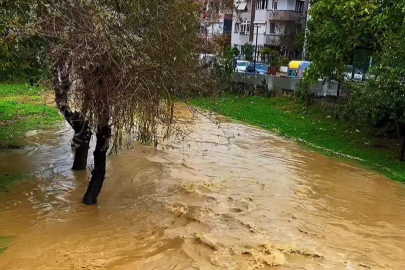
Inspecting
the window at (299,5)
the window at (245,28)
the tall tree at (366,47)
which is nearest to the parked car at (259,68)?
the window at (299,5)

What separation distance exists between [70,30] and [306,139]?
13360 millimetres

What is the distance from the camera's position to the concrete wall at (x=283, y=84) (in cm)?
2366

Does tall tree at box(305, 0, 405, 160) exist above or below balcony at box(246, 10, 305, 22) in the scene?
below

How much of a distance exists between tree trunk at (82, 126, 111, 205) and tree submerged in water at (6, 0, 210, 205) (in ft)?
0.10

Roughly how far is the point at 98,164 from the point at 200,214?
2.49 meters

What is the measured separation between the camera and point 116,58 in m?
7.61

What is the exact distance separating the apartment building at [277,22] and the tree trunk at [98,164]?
3539cm

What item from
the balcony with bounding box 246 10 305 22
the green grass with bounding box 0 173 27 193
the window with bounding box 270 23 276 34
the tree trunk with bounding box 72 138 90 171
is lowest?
the green grass with bounding box 0 173 27 193

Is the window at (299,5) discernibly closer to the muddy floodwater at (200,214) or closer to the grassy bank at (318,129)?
the grassy bank at (318,129)

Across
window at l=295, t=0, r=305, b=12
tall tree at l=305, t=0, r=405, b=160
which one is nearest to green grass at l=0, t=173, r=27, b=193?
tall tree at l=305, t=0, r=405, b=160

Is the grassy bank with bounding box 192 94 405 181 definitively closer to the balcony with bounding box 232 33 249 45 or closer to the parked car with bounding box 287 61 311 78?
the parked car with bounding box 287 61 311 78

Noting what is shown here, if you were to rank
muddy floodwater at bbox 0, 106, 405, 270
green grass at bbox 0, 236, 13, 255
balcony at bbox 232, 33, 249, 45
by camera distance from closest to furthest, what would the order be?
green grass at bbox 0, 236, 13, 255, muddy floodwater at bbox 0, 106, 405, 270, balcony at bbox 232, 33, 249, 45

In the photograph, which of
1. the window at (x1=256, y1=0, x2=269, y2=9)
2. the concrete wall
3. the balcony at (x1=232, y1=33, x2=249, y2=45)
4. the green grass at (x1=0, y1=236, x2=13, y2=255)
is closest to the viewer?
the green grass at (x1=0, y1=236, x2=13, y2=255)

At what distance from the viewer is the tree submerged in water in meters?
7.25
